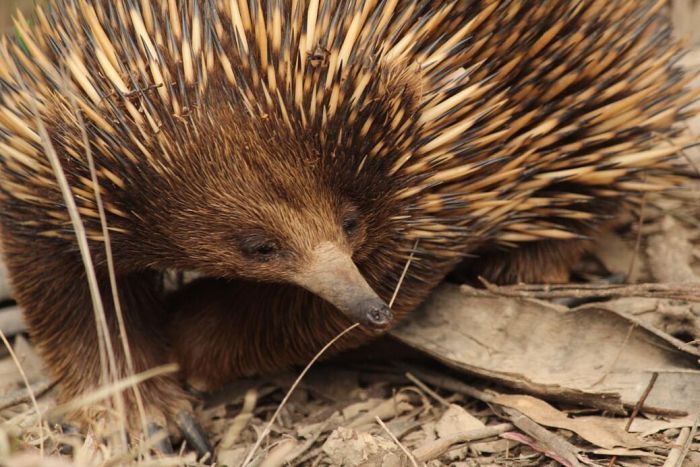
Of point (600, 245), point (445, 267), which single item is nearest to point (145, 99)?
point (445, 267)

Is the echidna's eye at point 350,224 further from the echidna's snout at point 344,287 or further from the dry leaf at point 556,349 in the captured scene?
the dry leaf at point 556,349

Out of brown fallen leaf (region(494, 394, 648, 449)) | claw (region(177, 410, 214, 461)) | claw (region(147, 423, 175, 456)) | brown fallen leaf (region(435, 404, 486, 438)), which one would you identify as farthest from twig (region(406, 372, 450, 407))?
claw (region(147, 423, 175, 456))

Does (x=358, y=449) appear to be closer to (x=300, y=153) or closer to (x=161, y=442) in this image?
(x=161, y=442)

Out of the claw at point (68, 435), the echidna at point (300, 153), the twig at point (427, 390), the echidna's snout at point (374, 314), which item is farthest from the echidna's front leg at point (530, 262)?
the claw at point (68, 435)

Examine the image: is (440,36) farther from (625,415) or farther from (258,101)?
(625,415)

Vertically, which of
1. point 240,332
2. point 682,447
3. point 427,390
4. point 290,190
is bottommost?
point 682,447

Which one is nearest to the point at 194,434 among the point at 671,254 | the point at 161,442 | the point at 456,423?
the point at 161,442

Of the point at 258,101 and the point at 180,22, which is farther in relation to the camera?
the point at 180,22
